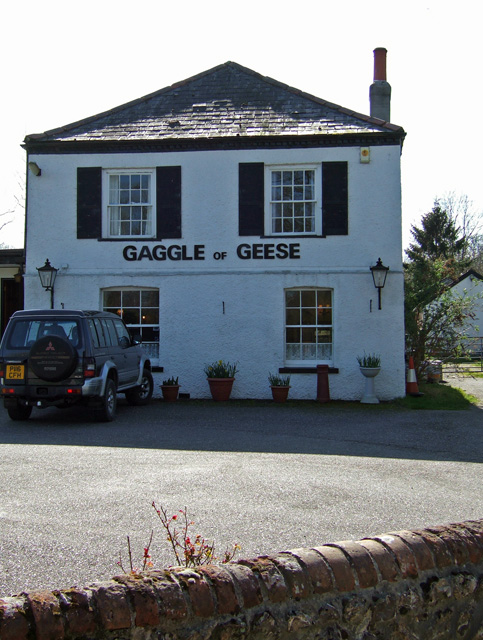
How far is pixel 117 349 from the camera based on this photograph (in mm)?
13383

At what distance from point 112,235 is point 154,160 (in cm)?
209

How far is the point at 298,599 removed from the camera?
2.78 metres

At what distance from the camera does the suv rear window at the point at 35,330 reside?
39.7 feet

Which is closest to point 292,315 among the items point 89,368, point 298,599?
point 89,368

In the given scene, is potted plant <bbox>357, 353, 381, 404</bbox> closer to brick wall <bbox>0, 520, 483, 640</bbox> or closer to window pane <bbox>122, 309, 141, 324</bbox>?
window pane <bbox>122, 309, 141, 324</bbox>

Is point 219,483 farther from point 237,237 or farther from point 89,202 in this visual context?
point 89,202

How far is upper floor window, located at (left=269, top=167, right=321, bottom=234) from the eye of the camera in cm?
1677

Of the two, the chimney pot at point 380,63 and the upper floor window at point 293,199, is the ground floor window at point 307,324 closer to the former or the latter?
the upper floor window at point 293,199

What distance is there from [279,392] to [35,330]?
19.2ft

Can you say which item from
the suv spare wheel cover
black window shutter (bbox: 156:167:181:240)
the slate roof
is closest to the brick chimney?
the slate roof

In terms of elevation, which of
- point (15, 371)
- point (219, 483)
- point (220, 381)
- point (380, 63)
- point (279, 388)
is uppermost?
point (380, 63)

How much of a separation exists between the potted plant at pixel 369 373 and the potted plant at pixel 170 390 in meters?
4.20

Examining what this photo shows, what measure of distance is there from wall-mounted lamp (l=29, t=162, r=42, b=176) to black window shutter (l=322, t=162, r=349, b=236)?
22.7 feet

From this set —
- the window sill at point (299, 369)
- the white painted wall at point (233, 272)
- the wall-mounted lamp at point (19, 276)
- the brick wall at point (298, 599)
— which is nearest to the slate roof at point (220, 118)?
the white painted wall at point (233, 272)
